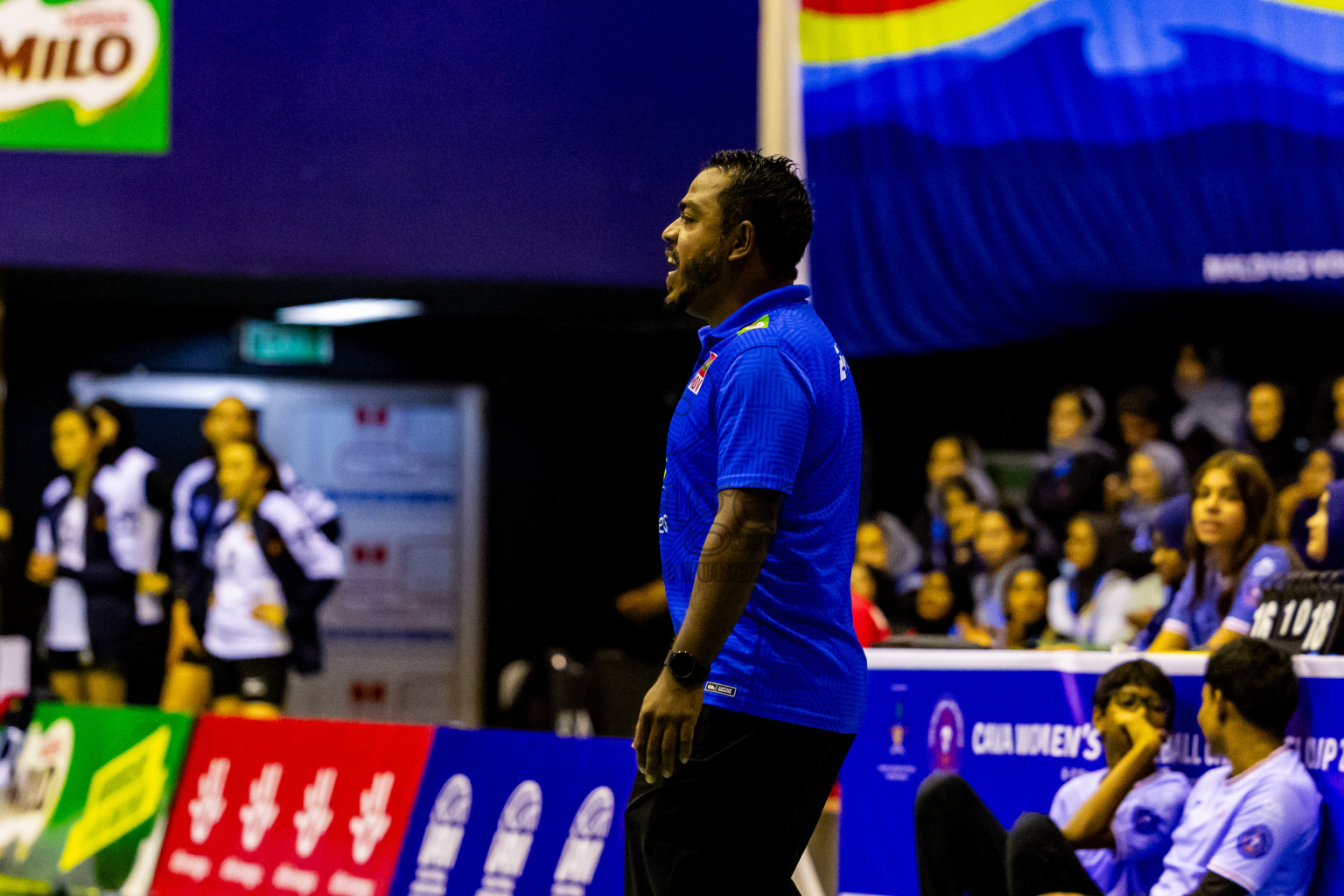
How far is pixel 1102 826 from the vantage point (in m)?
4.54

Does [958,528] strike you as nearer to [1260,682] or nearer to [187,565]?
[187,565]

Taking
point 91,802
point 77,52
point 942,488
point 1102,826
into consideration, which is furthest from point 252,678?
point 1102,826

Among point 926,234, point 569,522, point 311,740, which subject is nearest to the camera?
point 311,740

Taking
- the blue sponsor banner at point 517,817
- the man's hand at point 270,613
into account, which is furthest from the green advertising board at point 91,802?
the blue sponsor banner at point 517,817

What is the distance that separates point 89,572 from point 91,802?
2544 millimetres

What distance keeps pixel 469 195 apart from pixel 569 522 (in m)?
3.77

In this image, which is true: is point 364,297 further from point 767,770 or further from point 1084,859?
point 767,770

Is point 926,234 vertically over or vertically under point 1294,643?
over

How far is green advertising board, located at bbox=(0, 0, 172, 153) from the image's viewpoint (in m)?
10.1

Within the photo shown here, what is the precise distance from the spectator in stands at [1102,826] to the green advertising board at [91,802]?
3.67 meters

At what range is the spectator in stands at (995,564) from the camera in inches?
348

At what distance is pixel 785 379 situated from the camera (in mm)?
2809

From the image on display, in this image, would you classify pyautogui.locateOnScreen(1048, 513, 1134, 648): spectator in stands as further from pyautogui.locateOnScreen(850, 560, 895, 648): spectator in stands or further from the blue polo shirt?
the blue polo shirt

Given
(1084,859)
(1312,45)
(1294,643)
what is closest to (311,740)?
(1084,859)
